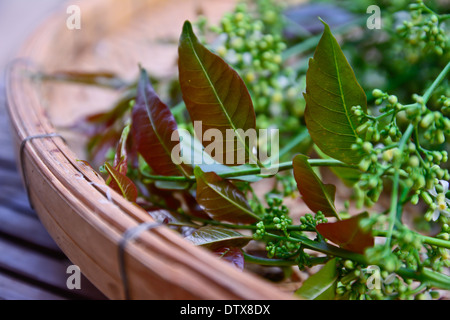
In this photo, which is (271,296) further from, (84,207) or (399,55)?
(399,55)

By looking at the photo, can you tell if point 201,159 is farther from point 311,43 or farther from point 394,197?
point 311,43

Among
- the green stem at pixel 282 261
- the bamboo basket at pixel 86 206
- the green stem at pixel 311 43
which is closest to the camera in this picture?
the bamboo basket at pixel 86 206

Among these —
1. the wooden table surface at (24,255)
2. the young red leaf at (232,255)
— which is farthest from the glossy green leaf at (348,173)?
the wooden table surface at (24,255)

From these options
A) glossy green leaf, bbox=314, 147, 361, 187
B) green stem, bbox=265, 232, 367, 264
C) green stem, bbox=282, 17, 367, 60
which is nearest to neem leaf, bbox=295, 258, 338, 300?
green stem, bbox=265, 232, 367, 264

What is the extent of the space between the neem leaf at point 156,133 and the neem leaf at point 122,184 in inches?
2.0

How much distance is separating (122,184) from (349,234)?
0.65 ft

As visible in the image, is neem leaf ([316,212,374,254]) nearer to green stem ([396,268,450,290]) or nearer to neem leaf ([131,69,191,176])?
green stem ([396,268,450,290])

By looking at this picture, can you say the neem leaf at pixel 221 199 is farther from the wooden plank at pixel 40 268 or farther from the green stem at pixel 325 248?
the wooden plank at pixel 40 268

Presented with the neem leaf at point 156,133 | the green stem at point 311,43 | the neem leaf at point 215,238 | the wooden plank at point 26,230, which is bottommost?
the wooden plank at point 26,230

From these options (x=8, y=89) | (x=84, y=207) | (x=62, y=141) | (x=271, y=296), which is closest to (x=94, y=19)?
(x=8, y=89)

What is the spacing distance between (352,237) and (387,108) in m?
0.11

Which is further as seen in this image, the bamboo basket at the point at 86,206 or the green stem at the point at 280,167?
the green stem at the point at 280,167

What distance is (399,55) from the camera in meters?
0.74

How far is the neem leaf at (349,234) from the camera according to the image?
327 mm
